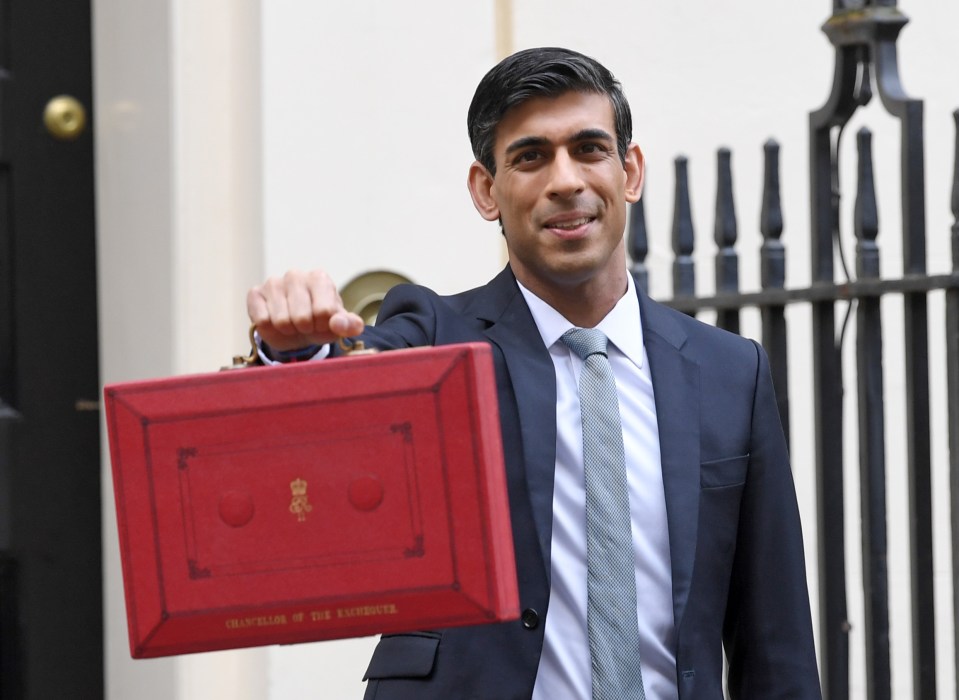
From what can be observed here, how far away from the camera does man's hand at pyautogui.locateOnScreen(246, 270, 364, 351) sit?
73.8 inches

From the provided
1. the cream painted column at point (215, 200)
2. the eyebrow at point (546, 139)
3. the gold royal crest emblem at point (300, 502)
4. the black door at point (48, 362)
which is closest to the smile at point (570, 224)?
the eyebrow at point (546, 139)

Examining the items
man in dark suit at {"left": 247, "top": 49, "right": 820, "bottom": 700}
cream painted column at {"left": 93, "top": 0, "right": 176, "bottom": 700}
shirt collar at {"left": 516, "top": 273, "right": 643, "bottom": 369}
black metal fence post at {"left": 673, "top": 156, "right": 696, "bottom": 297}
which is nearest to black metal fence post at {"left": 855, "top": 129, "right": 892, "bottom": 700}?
black metal fence post at {"left": 673, "top": 156, "right": 696, "bottom": 297}

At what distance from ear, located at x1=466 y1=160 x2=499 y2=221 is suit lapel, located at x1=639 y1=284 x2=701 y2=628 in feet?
0.88

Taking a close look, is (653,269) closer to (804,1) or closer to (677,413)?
(804,1)

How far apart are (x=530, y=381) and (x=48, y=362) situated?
1.93m

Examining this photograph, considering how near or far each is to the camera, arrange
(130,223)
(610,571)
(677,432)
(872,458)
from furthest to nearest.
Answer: (130,223) → (872,458) → (677,432) → (610,571)

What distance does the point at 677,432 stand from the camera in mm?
2232

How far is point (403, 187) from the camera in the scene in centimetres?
383

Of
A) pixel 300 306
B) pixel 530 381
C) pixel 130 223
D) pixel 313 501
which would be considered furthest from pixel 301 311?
pixel 130 223

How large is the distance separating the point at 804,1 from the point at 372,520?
3.18 meters

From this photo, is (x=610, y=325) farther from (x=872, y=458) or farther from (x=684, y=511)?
(x=872, y=458)

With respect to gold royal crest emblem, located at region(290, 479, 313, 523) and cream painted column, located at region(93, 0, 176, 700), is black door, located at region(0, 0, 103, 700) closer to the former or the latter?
cream painted column, located at region(93, 0, 176, 700)

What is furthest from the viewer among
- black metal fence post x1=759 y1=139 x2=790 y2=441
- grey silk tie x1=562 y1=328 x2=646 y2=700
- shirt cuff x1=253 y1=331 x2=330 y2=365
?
black metal fence post x1=759 y1=139 x2=790 y2=441

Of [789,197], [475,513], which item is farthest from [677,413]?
[789,197]
